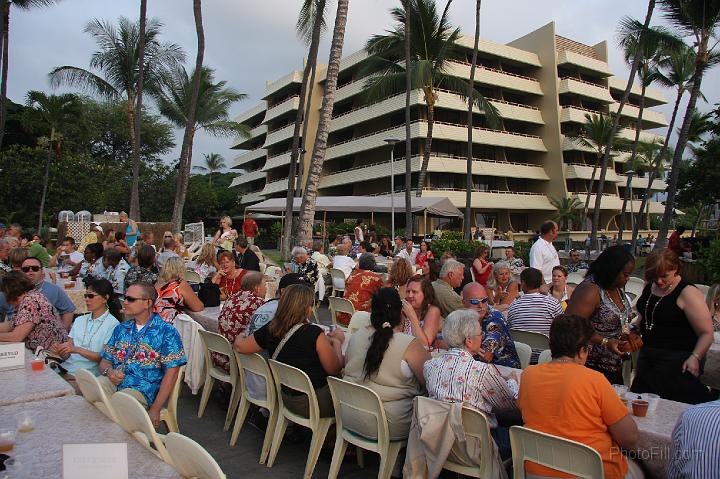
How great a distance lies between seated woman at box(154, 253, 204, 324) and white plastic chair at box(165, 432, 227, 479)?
3623 millimetres

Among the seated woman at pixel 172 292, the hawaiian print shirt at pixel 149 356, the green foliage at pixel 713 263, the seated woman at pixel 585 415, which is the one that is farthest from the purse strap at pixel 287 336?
the green foliage at pixel 713 263

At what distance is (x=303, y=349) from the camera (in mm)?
4020

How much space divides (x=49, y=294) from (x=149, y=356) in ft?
7.05

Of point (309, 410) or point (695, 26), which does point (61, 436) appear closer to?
point (309, 410)

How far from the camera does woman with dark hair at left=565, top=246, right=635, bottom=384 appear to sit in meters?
3.78

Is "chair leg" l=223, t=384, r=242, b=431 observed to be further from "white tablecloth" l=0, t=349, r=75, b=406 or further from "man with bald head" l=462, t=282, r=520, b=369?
"man with bald head" l=462, t=282, r=520, b=369

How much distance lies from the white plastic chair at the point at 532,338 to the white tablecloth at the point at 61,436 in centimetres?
346

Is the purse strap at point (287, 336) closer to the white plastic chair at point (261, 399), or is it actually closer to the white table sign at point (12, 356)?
the white plastic chair at point (261, 399)

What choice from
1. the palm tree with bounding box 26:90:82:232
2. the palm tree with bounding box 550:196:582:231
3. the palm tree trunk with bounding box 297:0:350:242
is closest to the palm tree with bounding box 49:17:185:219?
the palm tree with bounding box 26:90:82:232

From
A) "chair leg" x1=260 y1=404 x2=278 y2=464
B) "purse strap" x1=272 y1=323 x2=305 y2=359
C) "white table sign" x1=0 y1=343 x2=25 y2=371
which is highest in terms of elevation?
"purse strap" x1=272 y1=323 x2=305 y2=359

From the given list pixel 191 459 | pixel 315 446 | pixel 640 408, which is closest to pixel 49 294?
pixel 315 446

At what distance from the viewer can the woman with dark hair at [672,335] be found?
3.58 metres

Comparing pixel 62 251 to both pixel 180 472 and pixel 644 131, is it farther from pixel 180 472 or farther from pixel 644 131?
pixel 644 131

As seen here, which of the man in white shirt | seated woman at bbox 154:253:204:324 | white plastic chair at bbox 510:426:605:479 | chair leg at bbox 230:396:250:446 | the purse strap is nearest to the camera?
white plastic chair at bbox 510:426:605:479
